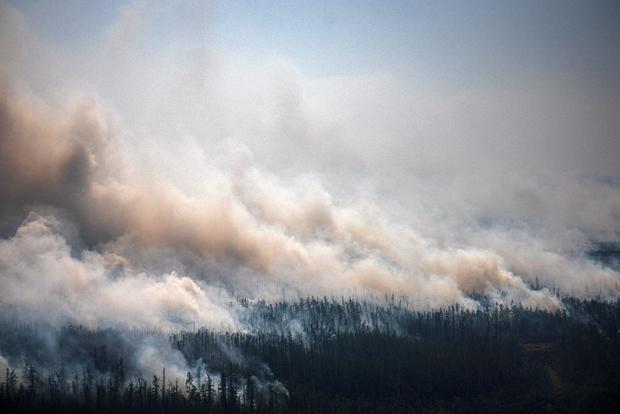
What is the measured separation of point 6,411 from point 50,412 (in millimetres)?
15762

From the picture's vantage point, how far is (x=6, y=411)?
7849 inches

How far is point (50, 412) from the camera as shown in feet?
655
